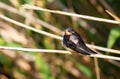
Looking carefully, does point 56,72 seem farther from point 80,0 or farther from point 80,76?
point 80,0

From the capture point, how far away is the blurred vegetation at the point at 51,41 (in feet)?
2.42

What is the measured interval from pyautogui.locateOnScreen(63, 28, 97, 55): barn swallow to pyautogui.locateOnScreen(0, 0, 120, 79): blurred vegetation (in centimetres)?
21

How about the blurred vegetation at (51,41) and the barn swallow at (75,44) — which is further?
the blurred vegetation at (51,41)

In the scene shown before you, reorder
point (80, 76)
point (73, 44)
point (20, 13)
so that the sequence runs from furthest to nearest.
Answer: point (80, 76), point (20, 13), point (73, 44)

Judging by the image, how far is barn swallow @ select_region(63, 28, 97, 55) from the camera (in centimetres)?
45

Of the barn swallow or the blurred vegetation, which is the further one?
the blurred vegetation

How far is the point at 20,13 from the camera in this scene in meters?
0.70

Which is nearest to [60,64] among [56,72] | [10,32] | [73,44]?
[56,72]

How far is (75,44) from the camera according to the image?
1.54 ft

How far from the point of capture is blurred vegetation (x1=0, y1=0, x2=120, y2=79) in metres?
0.74

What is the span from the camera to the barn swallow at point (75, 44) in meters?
0.45

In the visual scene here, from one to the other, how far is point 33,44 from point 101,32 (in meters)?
0.20

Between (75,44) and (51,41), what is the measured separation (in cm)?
29

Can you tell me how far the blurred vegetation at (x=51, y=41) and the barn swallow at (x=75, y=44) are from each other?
206mm
